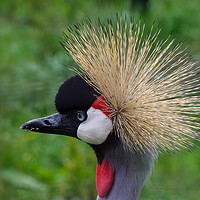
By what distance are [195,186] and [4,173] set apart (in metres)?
1.15

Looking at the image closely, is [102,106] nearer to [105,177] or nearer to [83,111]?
[83,111]

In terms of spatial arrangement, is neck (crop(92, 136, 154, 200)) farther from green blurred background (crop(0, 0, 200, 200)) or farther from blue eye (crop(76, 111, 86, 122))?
green blurred background (crop(0, 0, 200, 200))

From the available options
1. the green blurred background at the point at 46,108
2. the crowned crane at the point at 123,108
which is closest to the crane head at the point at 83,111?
the crowned crane at the point at 123,108

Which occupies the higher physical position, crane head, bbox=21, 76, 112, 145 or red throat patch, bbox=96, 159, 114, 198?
crane head, bbox=21, 76, 112, 145

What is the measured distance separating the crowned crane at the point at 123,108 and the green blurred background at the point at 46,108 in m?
0.19

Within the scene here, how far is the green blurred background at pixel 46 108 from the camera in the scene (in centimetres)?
229

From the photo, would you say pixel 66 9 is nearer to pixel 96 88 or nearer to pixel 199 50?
pixel 199 50

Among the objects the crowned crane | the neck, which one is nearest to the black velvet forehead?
the crowned crane

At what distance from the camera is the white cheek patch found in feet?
3.95

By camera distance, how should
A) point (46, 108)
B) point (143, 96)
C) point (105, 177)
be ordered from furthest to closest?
point (46, 108) < point (105, 177) < point (143, 96)

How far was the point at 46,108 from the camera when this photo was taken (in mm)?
2197

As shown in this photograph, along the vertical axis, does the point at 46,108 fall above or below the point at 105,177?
above

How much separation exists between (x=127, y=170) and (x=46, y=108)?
3.31ft

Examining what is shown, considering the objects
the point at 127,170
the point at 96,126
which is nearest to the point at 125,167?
the point at 127,170
